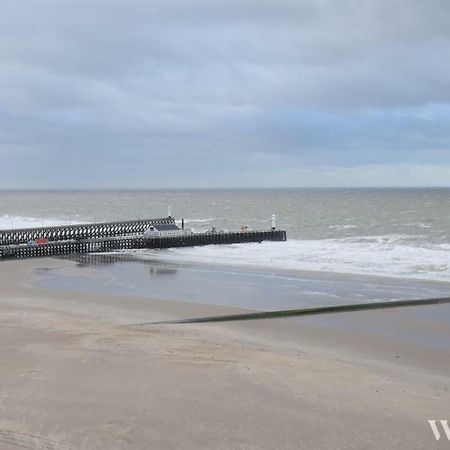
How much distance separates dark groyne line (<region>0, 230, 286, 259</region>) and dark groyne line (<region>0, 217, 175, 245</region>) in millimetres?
2604

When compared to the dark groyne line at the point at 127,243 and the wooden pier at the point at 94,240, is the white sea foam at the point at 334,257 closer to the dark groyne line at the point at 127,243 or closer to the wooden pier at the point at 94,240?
the dark groyne line at the point at 127,243

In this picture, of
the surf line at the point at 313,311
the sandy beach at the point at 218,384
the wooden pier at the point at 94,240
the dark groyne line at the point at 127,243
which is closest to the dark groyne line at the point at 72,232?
the wooden pier at the point at 94,240

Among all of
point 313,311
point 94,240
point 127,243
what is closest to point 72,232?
point 127,243

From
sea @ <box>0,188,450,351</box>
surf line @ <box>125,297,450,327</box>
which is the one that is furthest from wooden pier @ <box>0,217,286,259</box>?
surf line @ <box>125,297,450,327</box>

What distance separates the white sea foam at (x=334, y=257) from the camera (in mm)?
32375

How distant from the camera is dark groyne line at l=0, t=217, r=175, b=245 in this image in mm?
47844

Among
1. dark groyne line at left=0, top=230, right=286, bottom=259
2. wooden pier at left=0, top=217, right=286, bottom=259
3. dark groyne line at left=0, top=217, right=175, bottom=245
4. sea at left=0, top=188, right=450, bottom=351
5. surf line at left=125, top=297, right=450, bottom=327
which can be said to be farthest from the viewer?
dark groyne line at left=0, top=217, right=175, bottom=245

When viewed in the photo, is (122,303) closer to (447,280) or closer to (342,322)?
(342,322)

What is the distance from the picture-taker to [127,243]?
154 ft

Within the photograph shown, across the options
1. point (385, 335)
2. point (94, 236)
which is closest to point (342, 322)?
point (385, 335)

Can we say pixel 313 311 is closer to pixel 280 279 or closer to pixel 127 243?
pixel 280 279

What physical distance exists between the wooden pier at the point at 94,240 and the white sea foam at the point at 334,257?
1519mm

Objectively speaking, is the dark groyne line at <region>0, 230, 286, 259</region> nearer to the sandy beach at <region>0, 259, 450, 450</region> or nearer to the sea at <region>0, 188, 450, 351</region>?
the sea at <region>0, 188, 450, 351</region>

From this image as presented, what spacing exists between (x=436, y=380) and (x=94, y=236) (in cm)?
4310
